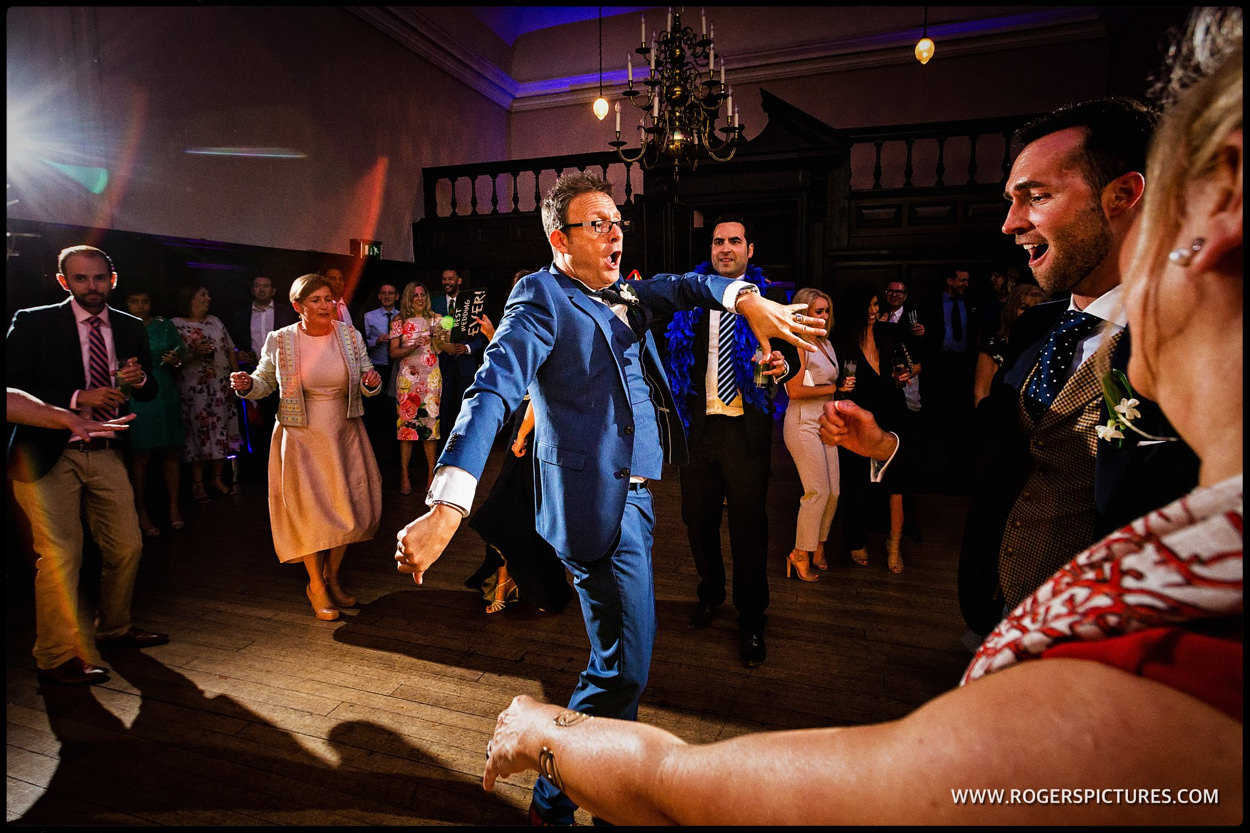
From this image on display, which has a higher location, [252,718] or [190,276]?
[190,276]

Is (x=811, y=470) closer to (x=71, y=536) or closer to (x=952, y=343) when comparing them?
(x=71, y=536)

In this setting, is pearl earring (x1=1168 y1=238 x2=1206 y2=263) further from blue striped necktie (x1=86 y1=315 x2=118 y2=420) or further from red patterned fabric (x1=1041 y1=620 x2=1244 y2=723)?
blue striped necktie (x1=86 y1=315 x2=118 y2=420)

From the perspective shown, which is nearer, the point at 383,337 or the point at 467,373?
the point at 383,337

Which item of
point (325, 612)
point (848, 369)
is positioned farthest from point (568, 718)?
point (848, 369)

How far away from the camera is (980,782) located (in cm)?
42

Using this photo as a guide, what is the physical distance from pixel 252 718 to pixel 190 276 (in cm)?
473

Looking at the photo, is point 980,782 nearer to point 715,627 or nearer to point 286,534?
point 715,627

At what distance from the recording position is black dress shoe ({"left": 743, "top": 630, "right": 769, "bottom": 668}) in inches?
103

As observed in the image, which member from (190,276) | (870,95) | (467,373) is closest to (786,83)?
(870,95)

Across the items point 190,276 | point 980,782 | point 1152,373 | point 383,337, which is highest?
point 190,276

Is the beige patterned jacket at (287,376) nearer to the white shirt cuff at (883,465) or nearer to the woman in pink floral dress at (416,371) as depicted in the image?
the woman in pink floral dress at (416,371)

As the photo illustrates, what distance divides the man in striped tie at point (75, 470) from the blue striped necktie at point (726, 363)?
247cm

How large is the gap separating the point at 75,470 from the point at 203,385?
2.73 metres

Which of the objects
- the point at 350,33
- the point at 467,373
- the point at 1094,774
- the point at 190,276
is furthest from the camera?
the point at 350,33
